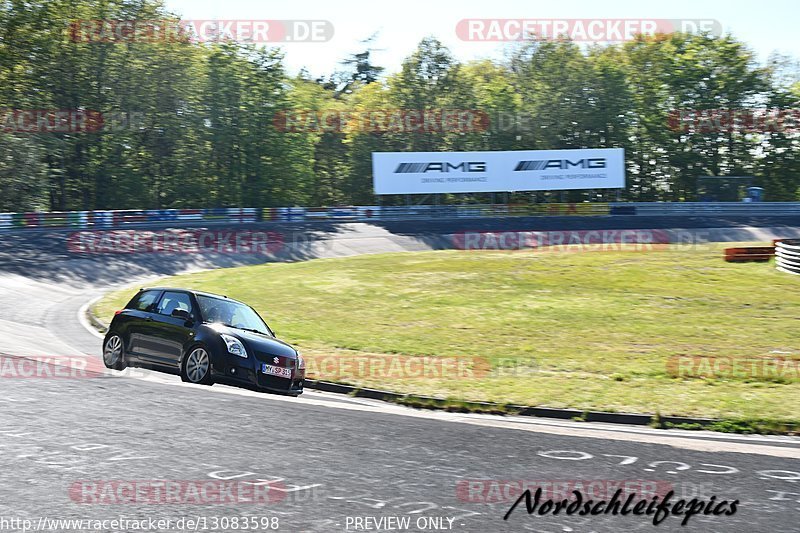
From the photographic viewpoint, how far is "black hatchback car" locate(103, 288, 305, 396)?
13.4m

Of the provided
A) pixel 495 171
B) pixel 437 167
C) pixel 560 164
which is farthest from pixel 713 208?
pixel 437 167

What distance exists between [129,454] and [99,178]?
55375 millimetres

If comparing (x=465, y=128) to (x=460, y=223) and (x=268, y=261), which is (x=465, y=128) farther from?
(x=268, y=261)

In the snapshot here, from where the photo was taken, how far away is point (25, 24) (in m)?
56.6

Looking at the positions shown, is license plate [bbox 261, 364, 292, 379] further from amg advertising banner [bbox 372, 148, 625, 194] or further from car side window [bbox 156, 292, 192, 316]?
amg advertising banner [bbox 372, 148, 625, 194]

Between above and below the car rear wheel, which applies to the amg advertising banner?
above

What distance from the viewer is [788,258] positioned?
3338 cm

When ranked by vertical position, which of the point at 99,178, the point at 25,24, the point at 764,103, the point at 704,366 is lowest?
the point at 704,366

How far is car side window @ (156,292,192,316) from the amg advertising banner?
4478 cm

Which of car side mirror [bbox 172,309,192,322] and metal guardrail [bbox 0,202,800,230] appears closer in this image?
car side mirror [bbox 172,309,192,322]

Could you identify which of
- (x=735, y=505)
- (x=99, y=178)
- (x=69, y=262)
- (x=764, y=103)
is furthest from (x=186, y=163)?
(x=735, y=505)

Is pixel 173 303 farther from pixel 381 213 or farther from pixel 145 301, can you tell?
pixel 381 213

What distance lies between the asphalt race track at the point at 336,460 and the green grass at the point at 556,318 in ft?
6.72

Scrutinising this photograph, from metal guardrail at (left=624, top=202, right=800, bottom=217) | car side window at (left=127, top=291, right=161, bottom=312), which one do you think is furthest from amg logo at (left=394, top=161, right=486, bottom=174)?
car side window at (left=127, top=291, right=161, bottom=312)
